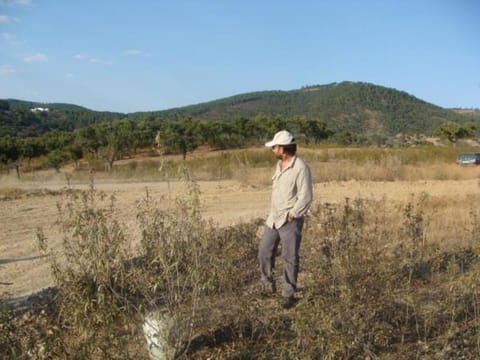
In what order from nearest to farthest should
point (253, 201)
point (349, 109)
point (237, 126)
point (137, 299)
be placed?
point (137, 299)
point (253, 201)
point (237, 126)
point (349, 109)

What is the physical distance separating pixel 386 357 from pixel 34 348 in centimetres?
228

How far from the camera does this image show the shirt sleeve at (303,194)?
184 inches

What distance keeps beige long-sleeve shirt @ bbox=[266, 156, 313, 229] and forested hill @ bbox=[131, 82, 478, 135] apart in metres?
101

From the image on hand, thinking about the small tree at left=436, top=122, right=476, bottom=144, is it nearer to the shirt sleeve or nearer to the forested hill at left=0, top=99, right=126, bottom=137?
the forested hill at left=0, top=99, right=126, bottom=137

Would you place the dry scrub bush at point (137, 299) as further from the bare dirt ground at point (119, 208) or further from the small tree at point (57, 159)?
the small tree at point (57, 159)

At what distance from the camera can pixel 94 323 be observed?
11.0 ft

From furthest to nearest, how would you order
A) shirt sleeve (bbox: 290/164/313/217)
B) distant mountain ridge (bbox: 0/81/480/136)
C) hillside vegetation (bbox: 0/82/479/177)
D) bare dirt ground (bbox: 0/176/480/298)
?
distant mountain ridge (bbox: 0/81/480/136)
hillside vegetation (bbox: 0/82/479/177)
bare dirt ground (bbox: 0/176/480/298)
shirt sleeve (bbox: 290/164/313/217)

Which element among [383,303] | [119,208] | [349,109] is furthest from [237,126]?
[383,303]

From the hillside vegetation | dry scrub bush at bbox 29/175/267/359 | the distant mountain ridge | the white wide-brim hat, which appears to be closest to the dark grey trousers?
dry scrub bush at bbox 29/175/267/359

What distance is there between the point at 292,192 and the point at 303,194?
0.13 metres

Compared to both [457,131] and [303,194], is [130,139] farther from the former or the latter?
[303,194]

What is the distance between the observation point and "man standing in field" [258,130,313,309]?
4.70m

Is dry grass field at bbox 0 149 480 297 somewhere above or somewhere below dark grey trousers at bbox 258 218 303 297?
below

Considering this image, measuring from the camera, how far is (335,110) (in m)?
119
